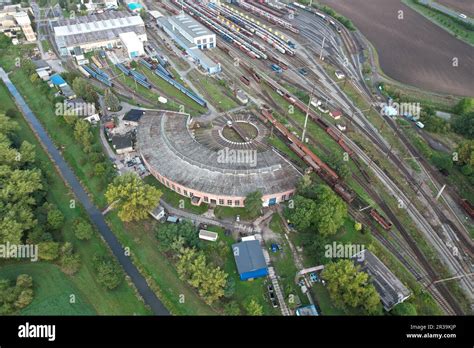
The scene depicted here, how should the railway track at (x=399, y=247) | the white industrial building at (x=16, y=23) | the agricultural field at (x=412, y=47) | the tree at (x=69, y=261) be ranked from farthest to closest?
the white industrial building at (x=16, y=23)
the agricultural field at (x=412, y=47)
the tree at (x=69, y=261)
the railway track at (x=399, y=247)

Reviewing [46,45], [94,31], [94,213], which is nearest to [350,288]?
[94,213]

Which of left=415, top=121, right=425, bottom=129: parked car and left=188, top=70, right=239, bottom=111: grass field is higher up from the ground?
left=415, top=121, right=425, bottom=129: parked car

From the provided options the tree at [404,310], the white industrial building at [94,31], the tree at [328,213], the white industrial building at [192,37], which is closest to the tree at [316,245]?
the tree at [328,213]

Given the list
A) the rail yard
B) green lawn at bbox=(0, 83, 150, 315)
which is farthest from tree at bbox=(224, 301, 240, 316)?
green lawn at bbox=(0, 83, 150, 315)

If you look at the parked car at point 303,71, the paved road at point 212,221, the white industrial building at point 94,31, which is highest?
the parked car at point 303,71

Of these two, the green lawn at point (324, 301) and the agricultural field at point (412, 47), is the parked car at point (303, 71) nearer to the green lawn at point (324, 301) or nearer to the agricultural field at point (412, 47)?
the agricultural field at point (412, 47)

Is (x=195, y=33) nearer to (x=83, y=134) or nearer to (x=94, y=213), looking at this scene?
(x=83, y=134)

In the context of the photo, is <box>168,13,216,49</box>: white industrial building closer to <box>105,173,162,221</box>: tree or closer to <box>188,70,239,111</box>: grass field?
<box>188,70,239,111</box>: grass field
